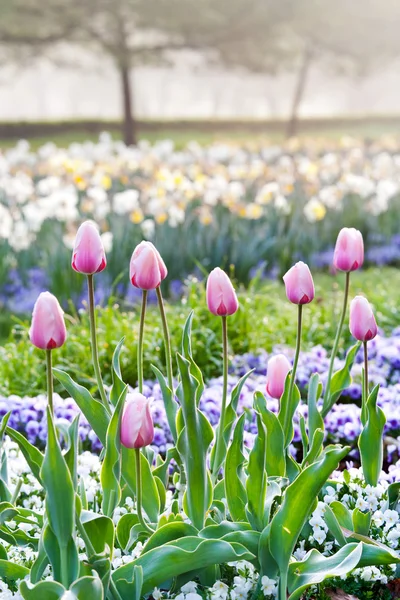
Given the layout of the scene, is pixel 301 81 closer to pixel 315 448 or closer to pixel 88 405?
pixel 315 448

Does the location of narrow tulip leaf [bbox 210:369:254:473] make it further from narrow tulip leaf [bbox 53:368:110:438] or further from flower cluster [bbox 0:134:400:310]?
flower cluster [bbox 0:134:400:310]

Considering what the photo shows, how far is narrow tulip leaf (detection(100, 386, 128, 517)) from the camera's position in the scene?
1635 mm

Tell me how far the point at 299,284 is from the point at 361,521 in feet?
1.97

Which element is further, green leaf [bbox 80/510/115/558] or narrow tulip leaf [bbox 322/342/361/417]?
narrow tulip leaf [bbox 322/342/361/417]

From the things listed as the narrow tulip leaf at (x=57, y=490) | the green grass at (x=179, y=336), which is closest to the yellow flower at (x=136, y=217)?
the green grass at (x=179, y=336)

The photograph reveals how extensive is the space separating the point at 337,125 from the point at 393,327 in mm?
22602

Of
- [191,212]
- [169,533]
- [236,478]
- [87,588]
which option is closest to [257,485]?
[236,478]

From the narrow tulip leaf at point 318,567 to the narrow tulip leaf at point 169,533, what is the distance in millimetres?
233

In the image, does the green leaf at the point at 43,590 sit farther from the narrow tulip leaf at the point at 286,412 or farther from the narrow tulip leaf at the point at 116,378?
the narrow tulip leaf at the point at 286,412

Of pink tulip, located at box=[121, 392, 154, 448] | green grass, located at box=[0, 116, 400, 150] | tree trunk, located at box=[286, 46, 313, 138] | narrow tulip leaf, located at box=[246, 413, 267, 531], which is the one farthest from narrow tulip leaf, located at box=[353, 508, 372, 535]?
green grass, located at box=[0, 116, 400, 150]

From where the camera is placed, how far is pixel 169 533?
1.74 meters

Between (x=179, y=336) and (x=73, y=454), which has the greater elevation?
(x=73, y=454)

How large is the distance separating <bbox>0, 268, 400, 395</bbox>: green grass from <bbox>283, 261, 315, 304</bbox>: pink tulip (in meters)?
1.71

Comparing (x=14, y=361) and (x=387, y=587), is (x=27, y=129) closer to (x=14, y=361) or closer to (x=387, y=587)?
(x=14, y=361)
